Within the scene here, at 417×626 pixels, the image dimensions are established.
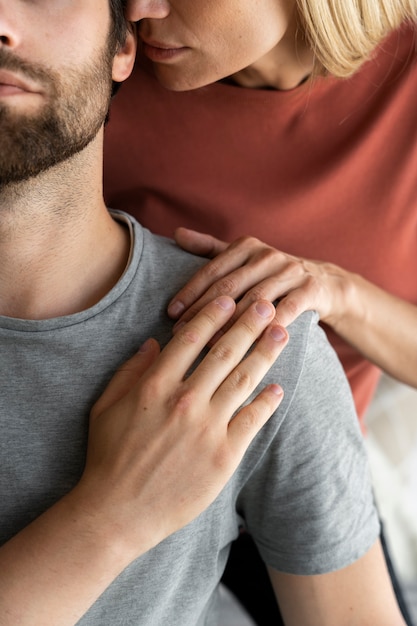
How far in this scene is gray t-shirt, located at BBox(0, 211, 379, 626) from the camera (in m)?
1.10

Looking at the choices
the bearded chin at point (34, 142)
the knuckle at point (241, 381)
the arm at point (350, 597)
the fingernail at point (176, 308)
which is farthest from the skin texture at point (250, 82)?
the arm at point (350, 597)

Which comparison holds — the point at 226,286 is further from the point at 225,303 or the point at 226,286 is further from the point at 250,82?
the point at 250,82

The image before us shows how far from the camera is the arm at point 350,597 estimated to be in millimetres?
1200

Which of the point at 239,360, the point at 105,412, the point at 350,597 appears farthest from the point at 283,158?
the point at 350,597

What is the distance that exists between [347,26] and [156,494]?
74cm

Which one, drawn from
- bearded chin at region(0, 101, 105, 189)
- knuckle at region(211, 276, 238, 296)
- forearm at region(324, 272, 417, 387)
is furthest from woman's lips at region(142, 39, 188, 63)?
forearm at region(324, 272, 417, 387)

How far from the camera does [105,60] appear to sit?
44.4 inches

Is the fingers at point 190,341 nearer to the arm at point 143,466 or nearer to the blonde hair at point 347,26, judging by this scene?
the arm at point 143,466

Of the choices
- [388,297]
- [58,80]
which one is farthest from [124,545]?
[388,297]

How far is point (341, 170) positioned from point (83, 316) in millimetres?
577

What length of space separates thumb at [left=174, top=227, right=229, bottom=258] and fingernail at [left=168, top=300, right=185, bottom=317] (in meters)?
0.16

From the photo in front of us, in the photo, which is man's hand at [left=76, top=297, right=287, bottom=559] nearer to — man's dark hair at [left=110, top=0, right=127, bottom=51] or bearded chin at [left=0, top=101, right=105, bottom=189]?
bearded chin at [left=0, top=101, right=105, bottom=189]

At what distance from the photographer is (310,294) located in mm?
1212

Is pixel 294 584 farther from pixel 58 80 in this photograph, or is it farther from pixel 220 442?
pixel 58 80
